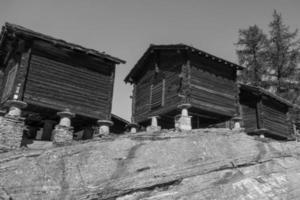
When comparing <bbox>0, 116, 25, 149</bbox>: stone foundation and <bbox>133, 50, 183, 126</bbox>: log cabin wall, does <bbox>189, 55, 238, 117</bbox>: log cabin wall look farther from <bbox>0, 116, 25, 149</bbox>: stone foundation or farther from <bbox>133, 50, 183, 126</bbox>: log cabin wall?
<bbox>0, 116, 25, 149</bbox>: stone foundation

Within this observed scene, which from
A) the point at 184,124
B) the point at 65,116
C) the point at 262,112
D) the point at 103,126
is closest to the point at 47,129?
the point at 65,116

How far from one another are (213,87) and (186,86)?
6.74ft

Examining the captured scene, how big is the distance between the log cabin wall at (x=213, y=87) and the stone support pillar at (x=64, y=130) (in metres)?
6.25

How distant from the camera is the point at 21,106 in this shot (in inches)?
504

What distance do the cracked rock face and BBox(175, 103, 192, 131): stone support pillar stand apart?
3.45 metres

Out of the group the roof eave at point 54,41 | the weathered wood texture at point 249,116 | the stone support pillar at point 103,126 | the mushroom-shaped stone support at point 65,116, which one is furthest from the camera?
the weathered wood texture at point 249,116

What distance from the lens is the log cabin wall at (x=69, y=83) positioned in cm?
1379

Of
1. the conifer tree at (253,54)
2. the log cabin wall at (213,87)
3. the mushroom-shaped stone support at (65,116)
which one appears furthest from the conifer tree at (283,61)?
the mushroom-shaped stone support at (65,116)

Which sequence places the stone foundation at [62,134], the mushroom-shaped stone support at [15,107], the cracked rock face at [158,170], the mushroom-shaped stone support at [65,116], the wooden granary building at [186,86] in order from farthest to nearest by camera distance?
the wooden granary building at [186,86]
the mushroom-shaped stone support at [65,116]
the stone foundation at [62,134]
the mushroom-shaped stone support at [15,107]
the cracked rock face at [158,170]

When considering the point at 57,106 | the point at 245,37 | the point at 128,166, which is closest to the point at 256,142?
the point at 128,166

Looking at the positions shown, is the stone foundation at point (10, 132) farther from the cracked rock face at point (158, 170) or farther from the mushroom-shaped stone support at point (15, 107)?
the cracked rock face at point (158, 170)

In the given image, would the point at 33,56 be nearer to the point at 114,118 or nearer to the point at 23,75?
the point at 23,75

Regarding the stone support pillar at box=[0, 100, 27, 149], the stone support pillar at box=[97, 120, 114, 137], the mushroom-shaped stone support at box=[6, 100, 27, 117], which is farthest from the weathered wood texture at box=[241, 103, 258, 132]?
the stone support pillar at box=[0, 100, 27, 149]

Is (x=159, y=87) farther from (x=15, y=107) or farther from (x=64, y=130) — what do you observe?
(x=15, y=107)
